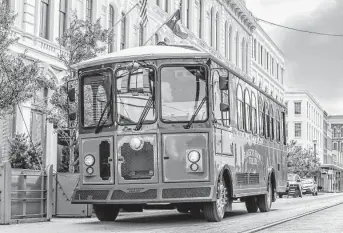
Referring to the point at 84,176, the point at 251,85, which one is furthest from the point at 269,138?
the point at 84,176

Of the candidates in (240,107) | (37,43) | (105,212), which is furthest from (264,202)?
(37,43)

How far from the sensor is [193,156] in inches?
540

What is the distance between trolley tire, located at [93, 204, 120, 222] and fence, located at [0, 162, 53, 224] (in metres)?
1.01

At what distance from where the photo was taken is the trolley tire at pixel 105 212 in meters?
15.2

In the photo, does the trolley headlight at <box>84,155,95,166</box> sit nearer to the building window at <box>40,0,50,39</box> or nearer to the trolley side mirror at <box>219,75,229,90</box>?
the trolley side mirror at <box>219,75,229,90</box>

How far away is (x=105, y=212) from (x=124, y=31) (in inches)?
787

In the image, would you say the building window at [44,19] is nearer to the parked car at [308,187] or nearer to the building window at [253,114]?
the building window at [253,114]

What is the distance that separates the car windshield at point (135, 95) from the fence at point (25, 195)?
7.44ft

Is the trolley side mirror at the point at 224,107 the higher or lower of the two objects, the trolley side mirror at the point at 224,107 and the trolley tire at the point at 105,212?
the higher

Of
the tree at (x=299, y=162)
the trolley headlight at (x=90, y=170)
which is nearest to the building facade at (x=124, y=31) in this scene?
the trolley headlight at (x=90, y=170)

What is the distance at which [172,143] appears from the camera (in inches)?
545

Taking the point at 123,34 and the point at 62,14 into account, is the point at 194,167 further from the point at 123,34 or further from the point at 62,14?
the point at 123,34

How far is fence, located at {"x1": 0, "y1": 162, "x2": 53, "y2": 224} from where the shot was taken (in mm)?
13633

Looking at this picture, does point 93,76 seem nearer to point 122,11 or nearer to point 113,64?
point 113,64
